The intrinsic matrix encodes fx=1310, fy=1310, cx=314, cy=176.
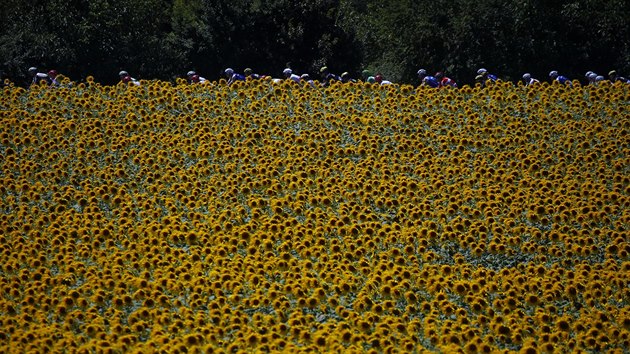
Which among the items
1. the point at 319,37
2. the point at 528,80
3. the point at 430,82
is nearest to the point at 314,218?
the point at 430,82

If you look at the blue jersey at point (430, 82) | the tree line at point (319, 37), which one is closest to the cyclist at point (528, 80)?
the blue jersey at point (430, 82)

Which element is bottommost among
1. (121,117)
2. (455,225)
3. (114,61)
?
(455,225)

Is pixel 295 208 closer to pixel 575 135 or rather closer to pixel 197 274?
pixel 197 274

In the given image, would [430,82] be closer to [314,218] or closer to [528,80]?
[528,80]

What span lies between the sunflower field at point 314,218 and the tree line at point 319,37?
12.0m

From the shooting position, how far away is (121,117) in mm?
23266

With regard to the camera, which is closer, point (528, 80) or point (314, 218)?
point (314, 218)

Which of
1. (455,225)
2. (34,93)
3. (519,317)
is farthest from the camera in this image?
(34,93)

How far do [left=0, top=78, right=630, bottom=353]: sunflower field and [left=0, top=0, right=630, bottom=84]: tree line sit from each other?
12.0m

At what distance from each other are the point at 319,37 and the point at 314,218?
19.7m

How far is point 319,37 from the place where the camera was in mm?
37969

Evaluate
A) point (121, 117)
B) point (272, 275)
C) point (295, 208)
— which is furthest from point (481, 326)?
point (121, 117)

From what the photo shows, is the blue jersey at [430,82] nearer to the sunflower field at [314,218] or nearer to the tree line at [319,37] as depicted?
the sunflower field at [314,218]

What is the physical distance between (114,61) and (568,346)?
76.9 feet
